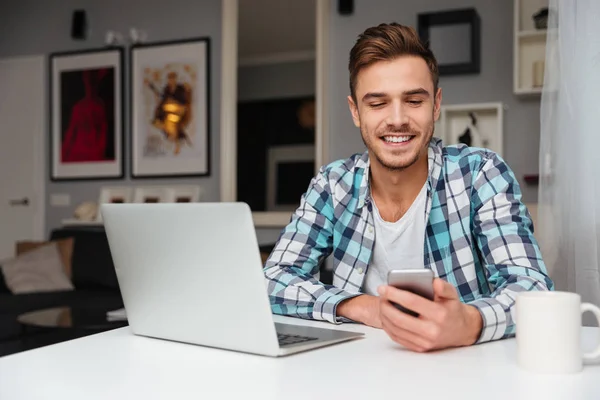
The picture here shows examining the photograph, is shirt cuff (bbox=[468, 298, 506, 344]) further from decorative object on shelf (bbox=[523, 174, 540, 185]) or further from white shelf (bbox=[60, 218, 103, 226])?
white shelf (bbox=[60, 218, 103, 226])

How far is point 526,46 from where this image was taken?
3.87 metres

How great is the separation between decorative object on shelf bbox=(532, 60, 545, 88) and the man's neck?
246 cm

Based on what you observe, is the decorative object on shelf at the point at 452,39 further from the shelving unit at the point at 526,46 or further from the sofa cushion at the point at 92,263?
the sofa cushion at the point at 92,263

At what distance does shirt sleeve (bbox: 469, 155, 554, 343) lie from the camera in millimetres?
1043

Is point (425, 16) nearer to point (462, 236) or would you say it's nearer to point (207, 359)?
point (462, 236)

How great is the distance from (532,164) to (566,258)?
228 centimetres

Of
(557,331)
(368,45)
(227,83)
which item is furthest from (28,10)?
(557,331)

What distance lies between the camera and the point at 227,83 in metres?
4.68

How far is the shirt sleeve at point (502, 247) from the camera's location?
3.42 ft

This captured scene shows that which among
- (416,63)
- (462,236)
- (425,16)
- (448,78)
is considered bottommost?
(462,236)

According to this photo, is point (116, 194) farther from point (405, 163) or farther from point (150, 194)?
point (405, 163)

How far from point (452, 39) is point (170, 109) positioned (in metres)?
2.05

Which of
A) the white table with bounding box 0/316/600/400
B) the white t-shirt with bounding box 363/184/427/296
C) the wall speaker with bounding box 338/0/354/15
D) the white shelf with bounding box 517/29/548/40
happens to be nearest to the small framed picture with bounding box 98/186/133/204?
the wall speaker with bounding box 338/0/354/15

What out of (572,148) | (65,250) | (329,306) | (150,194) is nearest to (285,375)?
(329,306)
